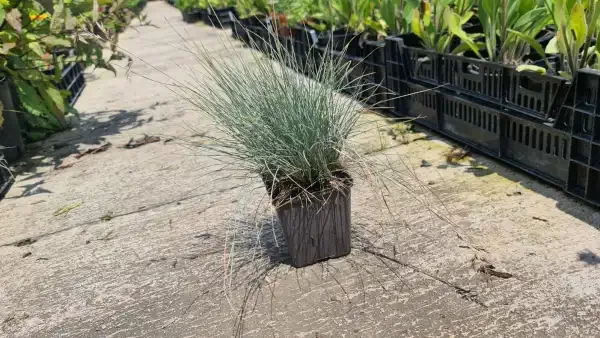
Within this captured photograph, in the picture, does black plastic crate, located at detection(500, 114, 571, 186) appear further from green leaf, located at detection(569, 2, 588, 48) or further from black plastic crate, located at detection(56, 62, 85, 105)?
black plastic crate, located at detection(56, 62, 85, 105)

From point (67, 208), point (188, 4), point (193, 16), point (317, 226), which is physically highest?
point (188, 4)

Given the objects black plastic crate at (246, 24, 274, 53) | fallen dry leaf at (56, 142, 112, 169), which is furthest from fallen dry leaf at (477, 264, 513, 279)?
fallen dry leaf at (56, 142, 112, 169)

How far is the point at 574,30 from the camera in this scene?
2.29 m

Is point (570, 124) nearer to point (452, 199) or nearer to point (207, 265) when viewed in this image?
point (452, 199)

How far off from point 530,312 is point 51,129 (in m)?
4.17

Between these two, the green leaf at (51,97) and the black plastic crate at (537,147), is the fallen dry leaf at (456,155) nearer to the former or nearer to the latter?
the black plastic crate at (537,147)

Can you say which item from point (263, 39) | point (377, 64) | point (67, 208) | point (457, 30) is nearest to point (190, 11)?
point (377, 64)

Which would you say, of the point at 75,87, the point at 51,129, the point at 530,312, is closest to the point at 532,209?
the point at 530,312

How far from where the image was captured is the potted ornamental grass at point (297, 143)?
1924mm

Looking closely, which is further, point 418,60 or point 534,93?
point 418,60

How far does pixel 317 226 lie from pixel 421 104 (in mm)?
1785

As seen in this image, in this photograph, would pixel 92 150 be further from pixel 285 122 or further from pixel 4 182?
pixel 285 122


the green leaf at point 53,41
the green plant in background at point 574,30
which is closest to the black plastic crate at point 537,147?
the green plant in background at point 574,30

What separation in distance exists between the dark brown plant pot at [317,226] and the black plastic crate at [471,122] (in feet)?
3.96
